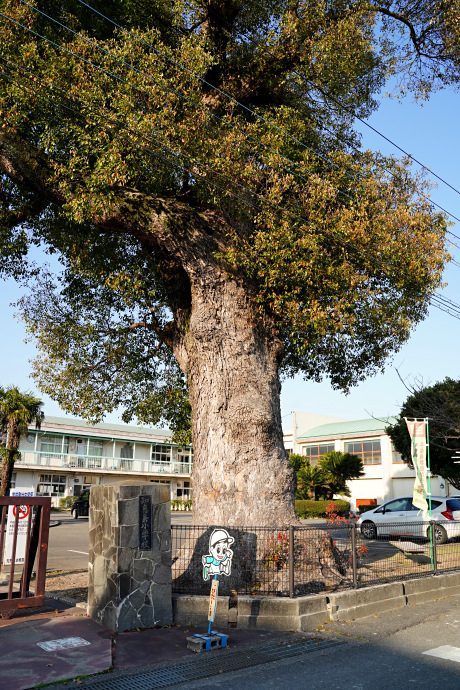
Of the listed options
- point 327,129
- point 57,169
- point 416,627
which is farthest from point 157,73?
point 416,627

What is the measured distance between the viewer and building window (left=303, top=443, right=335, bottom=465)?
49.4 m

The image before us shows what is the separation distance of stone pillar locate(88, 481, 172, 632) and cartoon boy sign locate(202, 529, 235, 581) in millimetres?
1000

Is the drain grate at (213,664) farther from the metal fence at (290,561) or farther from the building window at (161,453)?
the building window at (161,453)

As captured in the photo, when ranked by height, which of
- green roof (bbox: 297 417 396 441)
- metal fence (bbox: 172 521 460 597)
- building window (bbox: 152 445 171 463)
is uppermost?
green roof (bbox: 297 417 396 441)

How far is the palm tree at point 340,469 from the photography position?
119 ft

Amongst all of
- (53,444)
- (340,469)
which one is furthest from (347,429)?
(53,444)

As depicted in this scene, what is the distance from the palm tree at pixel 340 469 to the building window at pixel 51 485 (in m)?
20.8

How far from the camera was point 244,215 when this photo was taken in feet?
35.3

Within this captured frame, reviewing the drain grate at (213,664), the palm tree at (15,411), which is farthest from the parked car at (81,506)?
the drain grate at (213,664)

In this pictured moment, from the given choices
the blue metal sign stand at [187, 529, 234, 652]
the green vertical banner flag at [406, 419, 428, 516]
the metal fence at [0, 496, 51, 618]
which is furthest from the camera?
the green vertical banner flag at [406, 419, 428, 516]

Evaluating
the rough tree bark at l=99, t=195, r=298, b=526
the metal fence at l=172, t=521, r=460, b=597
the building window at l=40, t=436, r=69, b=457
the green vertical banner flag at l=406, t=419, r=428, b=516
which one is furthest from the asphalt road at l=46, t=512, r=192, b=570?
the building window at l=40, t=436, r=69, b=457

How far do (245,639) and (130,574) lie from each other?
5.66ft

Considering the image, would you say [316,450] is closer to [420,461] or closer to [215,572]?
[420,461]

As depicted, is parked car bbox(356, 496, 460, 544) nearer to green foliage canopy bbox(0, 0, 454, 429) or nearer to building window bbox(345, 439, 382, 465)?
green foliage canopy bbox(0, 0, 454, 429)
